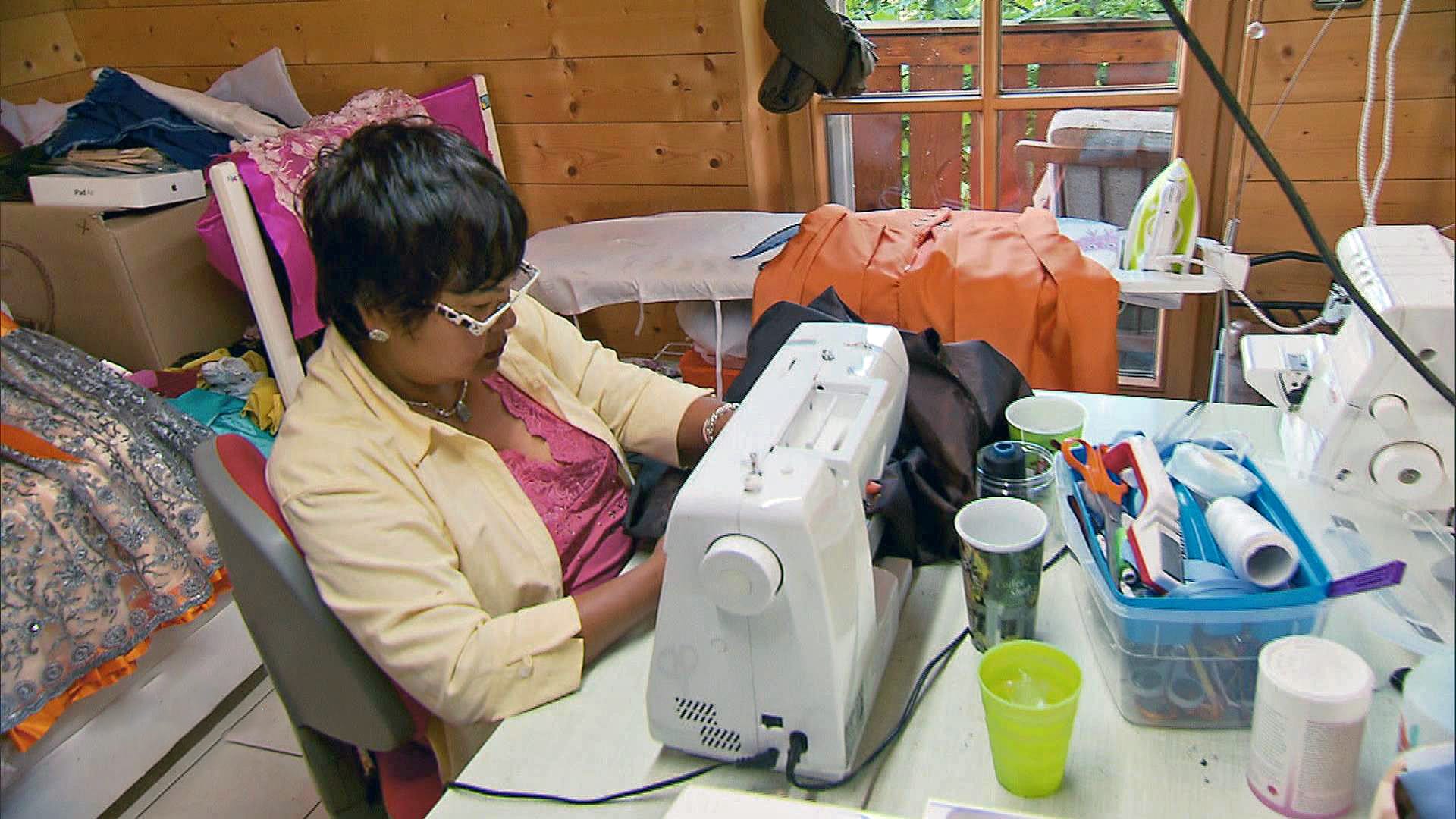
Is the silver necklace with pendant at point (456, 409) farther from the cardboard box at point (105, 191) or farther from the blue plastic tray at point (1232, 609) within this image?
the blue plastic tray at point (1232, 609)

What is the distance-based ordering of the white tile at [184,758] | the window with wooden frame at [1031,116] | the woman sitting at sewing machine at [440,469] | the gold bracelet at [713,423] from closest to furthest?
1. the woman sitting at sewing machine at [440,469]
2. the gold bracelet at [713,423]
3. the white tile at [184,758]
4. the window with wooden frame at [1031,116]

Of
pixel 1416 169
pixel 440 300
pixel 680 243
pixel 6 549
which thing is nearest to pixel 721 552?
pixel 440 300

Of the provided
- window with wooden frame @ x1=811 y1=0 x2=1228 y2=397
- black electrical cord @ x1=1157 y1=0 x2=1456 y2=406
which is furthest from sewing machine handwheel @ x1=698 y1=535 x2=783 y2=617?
window with wooden frame @ x1=811 y1=0 x2=1228 y2=397

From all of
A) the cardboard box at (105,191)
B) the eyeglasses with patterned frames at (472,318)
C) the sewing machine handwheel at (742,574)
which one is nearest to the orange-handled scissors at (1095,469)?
the sewing machine handwheel at (742,574)

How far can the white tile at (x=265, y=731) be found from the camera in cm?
204

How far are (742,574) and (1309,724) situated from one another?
1.50 feet

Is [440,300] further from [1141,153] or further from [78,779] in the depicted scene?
[1141,153]

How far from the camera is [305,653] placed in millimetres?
1131

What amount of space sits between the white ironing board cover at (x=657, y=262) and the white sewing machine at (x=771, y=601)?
1.25 metres

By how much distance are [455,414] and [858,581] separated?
2.00ft

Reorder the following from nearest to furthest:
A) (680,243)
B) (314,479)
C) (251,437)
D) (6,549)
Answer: (6,549) → (314,479) → (251,437) → (680,243)

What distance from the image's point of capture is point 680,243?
2402 mm

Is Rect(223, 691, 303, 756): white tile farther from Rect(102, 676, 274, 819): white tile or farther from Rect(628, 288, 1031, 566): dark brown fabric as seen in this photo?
Rect(628, 288, 1031, 566): dark brown fabric

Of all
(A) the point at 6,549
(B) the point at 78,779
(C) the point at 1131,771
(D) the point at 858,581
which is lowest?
(B) the point at 78,779
